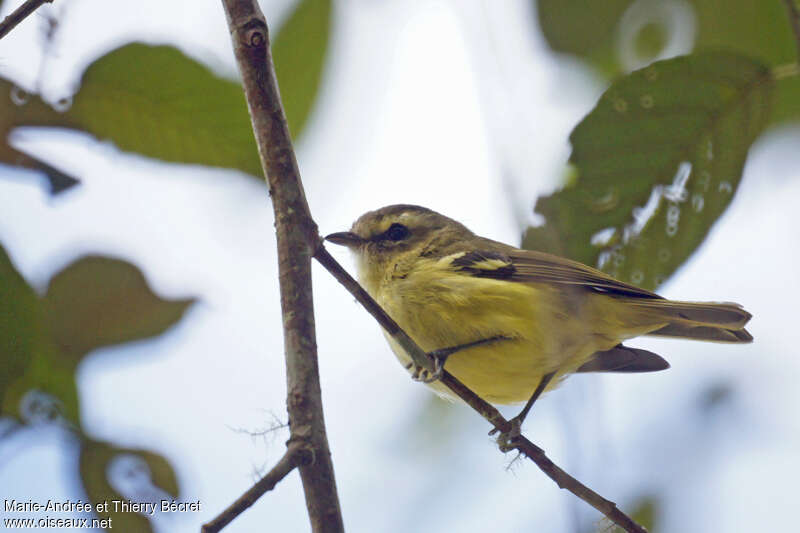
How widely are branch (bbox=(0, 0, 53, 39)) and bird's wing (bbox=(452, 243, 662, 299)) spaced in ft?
6.65

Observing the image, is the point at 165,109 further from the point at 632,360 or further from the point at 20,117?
the point at 632,360

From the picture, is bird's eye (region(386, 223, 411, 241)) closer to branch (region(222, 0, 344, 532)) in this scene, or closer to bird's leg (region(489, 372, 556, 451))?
bird's leg (region(489, 372, 556, 451))

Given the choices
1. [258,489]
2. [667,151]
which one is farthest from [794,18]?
[258,489]

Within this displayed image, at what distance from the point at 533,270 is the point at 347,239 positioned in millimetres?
962

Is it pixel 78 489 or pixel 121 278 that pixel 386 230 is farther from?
pixel 78 489

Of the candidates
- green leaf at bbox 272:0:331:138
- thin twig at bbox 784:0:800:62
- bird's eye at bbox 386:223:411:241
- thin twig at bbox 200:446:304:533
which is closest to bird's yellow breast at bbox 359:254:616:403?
bird's eye at bbox 386:223:411:241

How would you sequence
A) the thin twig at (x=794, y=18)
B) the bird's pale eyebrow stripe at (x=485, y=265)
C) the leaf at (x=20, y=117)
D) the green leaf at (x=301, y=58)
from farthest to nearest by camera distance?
the bird's pale eyebrow stripe at (x=485, y=265) < the green leaf at (x=301, y=58) < the leaf at (x=20, y=117) < the thin twig at (x=794, y=18)

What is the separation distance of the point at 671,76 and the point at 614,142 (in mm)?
200

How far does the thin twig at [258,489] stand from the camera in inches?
58.9

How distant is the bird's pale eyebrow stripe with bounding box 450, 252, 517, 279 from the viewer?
3.42m

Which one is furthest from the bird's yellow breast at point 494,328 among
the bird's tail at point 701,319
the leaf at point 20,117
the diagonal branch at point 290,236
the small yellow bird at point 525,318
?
the leaf at point 20,117

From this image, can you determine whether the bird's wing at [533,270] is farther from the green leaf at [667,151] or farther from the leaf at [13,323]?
the leaf at [13,323]

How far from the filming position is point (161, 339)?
6.98 ft

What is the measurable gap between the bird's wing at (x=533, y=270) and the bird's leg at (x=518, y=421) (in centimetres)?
42
